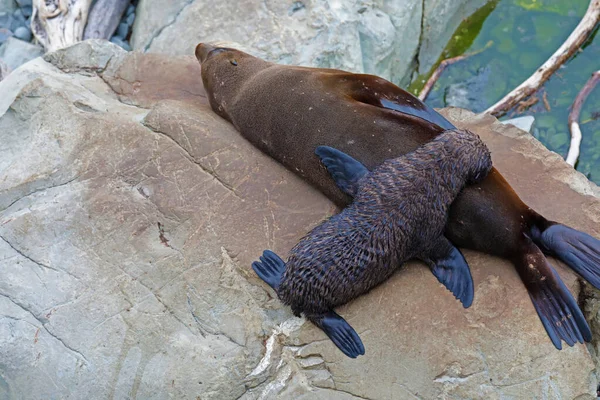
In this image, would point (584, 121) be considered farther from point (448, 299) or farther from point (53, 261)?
point (53, 261)

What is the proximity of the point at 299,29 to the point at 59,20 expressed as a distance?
263 centimetres

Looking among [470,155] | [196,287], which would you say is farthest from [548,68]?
[196,287]

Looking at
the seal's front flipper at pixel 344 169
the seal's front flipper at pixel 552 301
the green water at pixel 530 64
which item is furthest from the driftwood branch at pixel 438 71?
the seal's front flipper at pixel 552 301

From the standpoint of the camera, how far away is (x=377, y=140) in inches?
175

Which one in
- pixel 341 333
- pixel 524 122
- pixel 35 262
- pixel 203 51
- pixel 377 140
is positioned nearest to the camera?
pixel 341 333

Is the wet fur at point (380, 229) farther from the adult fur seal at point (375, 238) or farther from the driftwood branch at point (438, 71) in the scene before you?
the driftwood branch at point (438, 71)

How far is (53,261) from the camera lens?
4.16 meters

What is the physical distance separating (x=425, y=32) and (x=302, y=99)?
3193 millimetres

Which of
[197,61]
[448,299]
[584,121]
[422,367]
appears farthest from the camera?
[584,121]

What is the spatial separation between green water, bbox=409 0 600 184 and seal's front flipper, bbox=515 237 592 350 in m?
3.26

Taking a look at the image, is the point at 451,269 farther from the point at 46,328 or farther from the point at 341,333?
the point at 46,328

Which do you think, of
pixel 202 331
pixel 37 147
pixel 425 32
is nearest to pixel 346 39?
pixel 425 32

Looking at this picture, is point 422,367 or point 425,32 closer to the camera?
point 422,367

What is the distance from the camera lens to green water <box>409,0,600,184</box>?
7035mm
